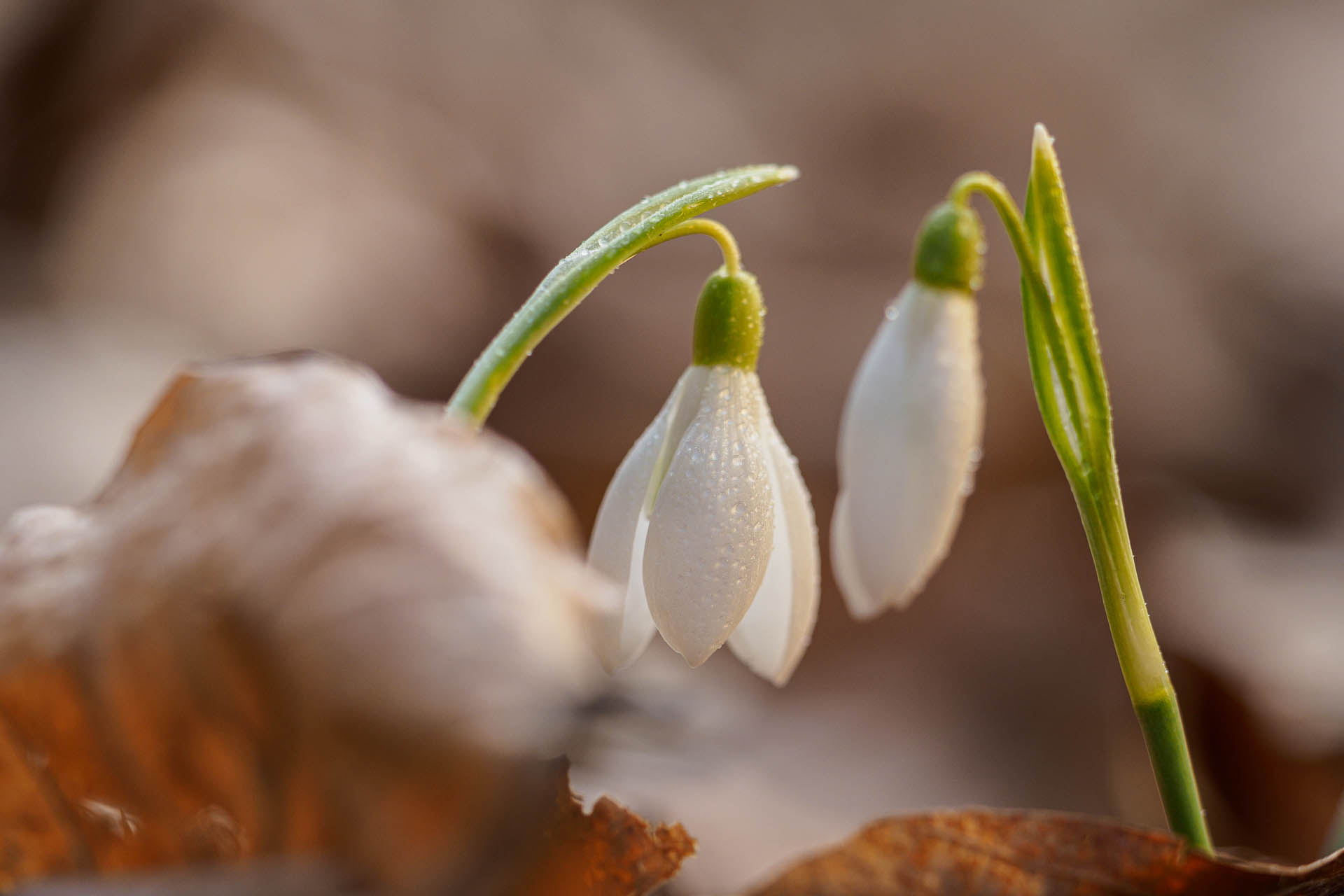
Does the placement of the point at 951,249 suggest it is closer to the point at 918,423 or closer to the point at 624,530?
the point at 918,423

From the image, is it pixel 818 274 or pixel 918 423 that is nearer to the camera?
pixel 918 423

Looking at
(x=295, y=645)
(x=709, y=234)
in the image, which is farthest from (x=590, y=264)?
(x=295, y=645)

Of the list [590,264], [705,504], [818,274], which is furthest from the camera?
[818,274]

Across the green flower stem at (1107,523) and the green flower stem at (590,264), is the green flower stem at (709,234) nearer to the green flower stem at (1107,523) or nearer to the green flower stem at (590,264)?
the green flower stem at (590,264)

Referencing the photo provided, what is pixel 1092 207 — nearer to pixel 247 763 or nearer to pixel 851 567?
pixel 851 567

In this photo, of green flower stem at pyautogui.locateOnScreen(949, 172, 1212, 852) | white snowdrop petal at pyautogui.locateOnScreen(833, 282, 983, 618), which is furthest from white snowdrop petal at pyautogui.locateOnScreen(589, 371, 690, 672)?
green flower stem at pyautogui.locateOnScreen(949, 172, 1212, 852)

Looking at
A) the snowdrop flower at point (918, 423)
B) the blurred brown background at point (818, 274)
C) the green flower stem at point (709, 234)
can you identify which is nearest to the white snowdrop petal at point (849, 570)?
the snowdrop flower at point (918, 423)

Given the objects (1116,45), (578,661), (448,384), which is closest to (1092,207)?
(1116,45)
